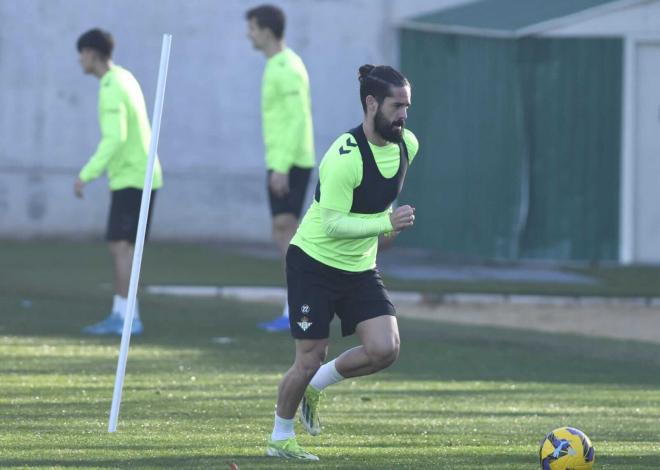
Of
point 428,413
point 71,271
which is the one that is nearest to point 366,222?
point 428,413

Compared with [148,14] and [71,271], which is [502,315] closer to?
[71,271]

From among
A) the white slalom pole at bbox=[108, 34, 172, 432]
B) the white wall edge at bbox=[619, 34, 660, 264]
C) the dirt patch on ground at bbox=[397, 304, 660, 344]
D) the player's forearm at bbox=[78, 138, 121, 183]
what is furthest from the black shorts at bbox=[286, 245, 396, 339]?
the white wall edge at bbox=[619, 34, 660, 264]

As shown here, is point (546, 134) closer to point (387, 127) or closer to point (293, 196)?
point (293, 196)

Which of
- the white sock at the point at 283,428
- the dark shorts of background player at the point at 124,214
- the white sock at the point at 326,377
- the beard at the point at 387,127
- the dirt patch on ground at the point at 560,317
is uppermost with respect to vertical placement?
the beard at the point at 387,127

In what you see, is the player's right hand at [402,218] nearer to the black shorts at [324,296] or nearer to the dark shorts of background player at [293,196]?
the black shorts at [324,296]

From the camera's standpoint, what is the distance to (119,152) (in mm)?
12445

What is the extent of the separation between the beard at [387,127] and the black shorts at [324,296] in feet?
2.19

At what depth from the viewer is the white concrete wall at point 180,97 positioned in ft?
68.0

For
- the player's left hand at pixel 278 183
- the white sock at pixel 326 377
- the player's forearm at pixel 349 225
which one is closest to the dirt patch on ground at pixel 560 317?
the player's left hand at pixel 278 183

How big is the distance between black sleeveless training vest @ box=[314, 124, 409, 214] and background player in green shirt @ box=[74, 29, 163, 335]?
5192 millimetres

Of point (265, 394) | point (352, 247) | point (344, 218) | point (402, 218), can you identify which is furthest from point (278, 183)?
point (402, 218)

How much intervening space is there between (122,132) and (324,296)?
5.25m

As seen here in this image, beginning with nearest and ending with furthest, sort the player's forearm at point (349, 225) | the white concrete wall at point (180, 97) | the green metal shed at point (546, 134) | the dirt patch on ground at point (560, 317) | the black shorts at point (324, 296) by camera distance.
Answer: the player's forearm at point (349, 225) → the black shorts at point (324, 296) → the dirt patch on ground at point (560, 317) → the green metal shed at point (546, 134) → the white concrete wall at point (180, 97)

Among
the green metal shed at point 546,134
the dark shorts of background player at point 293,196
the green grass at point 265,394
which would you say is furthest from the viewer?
the green metal shed at point 546,134
